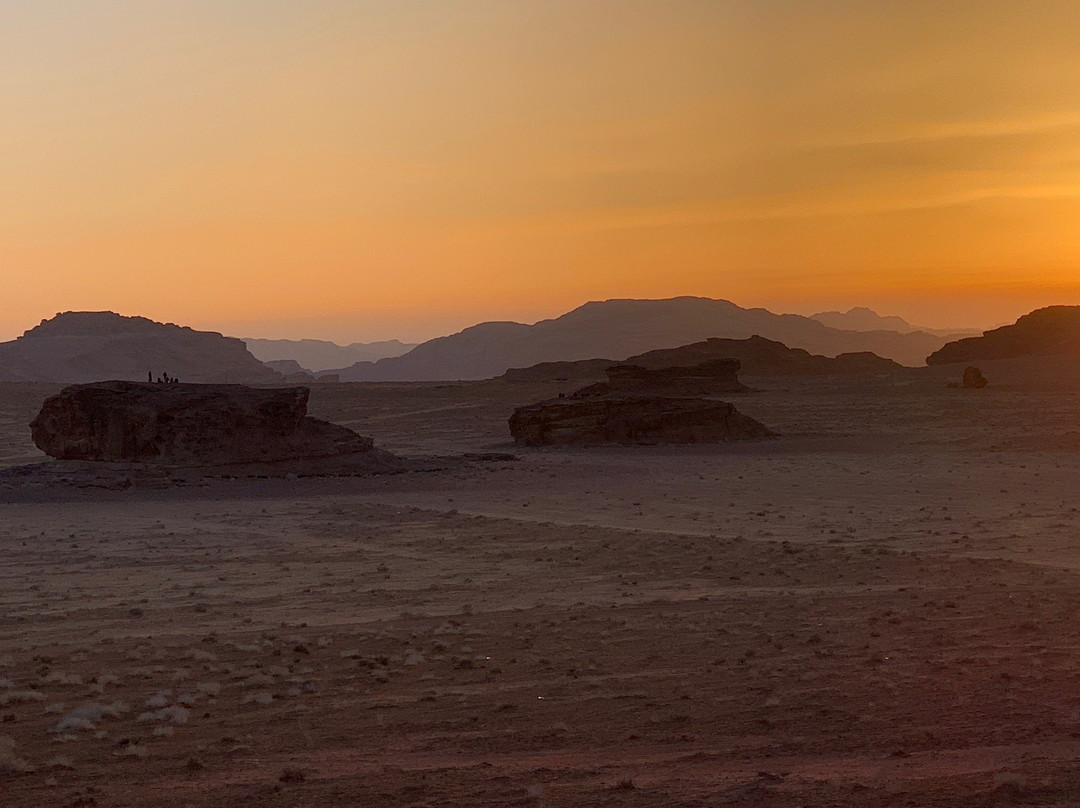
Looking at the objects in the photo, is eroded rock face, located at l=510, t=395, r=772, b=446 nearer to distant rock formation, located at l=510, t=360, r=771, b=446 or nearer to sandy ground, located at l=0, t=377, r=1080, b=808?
distant rock formation, located at l=510, t=360, r=771, b=446

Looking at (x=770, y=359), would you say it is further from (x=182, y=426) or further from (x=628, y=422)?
(x=182, y=426)

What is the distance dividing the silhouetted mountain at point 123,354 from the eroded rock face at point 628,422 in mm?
114821

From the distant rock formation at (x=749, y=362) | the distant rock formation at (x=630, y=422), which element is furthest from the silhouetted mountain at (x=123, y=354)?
the distant rock formation at (x=630, y=422)

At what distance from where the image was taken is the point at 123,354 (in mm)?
166000

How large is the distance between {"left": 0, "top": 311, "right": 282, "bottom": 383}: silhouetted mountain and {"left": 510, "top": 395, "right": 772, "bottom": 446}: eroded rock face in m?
115

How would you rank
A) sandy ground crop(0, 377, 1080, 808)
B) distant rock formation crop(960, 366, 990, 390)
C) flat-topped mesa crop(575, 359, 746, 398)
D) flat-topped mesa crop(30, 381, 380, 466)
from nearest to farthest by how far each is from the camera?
sandy ground crop(0, 377, 1080, 808)
flat-topped mesa crop(30, 381, 380, 466)
flat-topped mesa crop(575, 359, 746, 398)
distant rock formation crop(960, 366, 990, 390)

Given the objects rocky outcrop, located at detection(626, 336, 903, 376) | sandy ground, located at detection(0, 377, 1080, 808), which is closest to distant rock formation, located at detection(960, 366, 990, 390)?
rocky outcrop, located at detection(626, 336, 903, 376)

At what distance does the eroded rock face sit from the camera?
31469 millimetres

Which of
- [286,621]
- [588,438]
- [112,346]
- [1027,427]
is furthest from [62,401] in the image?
[112,346]

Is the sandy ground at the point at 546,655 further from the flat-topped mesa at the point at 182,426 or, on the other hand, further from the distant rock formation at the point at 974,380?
the distant rock formation at the point at 974,380

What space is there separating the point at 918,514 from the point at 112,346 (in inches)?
6669

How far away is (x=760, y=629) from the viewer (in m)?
8.33

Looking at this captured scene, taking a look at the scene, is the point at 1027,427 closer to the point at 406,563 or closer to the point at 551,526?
the point at 551,526

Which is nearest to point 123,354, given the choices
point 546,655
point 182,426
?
point 182,426
